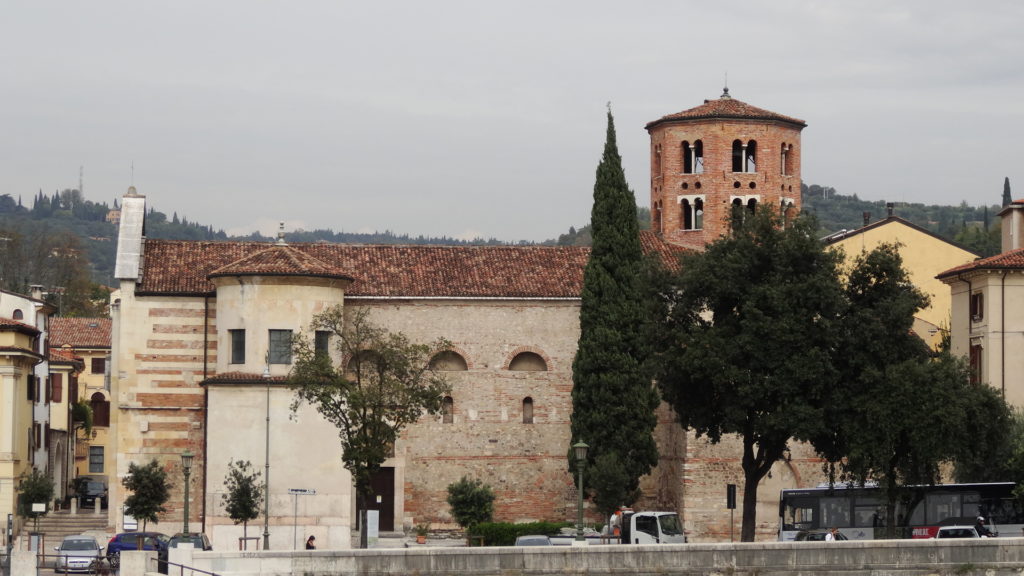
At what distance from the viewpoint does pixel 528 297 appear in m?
62.6

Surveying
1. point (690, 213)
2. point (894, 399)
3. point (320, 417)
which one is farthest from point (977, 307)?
point (320, 417)

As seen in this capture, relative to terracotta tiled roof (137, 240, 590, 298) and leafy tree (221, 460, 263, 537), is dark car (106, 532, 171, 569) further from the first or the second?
terracotta tiled roof (137, 240, 590, 298)

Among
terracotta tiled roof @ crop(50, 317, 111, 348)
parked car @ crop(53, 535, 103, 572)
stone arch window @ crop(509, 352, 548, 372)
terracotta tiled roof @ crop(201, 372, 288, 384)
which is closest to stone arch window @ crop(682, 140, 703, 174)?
stone arch window @ crop(509, 352, 548, 372)

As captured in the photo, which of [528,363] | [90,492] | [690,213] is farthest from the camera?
[90,492]

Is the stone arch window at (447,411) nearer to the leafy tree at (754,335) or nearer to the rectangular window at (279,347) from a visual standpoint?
the rectangular window at (279,347)

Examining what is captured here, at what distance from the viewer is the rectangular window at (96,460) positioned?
98062mm

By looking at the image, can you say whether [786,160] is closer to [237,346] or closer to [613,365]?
[613,365]

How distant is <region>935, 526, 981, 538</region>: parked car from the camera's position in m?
46.4

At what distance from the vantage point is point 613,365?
5841 cm

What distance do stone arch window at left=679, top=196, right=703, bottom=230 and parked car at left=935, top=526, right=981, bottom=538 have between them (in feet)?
76.2

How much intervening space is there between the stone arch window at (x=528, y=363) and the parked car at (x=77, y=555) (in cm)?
1898

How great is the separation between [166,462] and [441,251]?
1310 cm

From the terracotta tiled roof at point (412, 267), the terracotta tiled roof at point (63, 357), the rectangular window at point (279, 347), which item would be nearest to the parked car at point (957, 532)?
the terracotta tiled roof at point (412, 267)

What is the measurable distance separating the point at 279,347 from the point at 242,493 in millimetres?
5429
